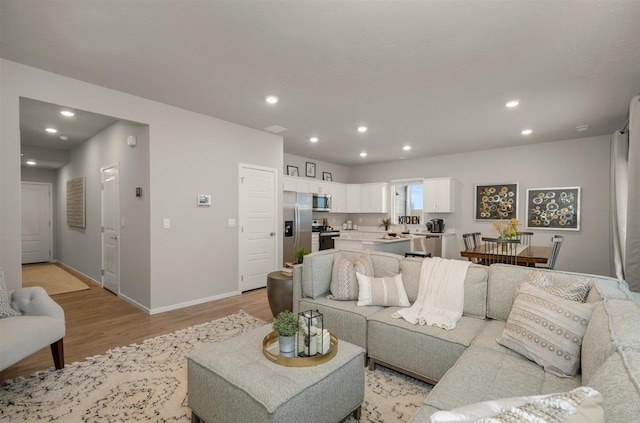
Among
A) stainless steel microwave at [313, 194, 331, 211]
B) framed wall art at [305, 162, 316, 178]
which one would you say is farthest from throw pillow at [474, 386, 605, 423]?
framed wall art at [305, 162, 316, 178]

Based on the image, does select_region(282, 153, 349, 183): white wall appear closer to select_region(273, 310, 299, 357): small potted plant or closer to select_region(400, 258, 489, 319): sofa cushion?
select_region(400, 258, 489, 319): sofa cushion

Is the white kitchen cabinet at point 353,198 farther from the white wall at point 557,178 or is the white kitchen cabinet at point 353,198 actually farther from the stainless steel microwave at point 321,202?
the white wall at point 557,178

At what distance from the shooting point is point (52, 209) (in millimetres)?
7641

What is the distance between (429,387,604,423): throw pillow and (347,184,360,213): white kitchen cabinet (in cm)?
734

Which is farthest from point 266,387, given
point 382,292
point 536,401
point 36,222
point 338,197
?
point 36,222

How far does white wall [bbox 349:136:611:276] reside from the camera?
Answer: 531 cm

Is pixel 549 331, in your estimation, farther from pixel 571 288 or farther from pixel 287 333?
pixel 287 333

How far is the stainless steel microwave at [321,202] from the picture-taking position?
7.23 m

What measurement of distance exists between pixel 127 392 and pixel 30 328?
86cm

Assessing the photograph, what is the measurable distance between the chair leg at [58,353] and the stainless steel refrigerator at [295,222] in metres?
3.58

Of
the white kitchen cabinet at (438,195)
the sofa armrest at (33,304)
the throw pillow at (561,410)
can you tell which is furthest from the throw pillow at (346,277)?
the white kitchen cabinet at (438,195)

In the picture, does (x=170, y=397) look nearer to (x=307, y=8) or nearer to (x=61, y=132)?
(x=307, y=8)

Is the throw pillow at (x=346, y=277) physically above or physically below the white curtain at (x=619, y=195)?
below

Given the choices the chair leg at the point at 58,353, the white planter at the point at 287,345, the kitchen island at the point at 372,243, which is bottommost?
the chair leg at the point at 58,353
